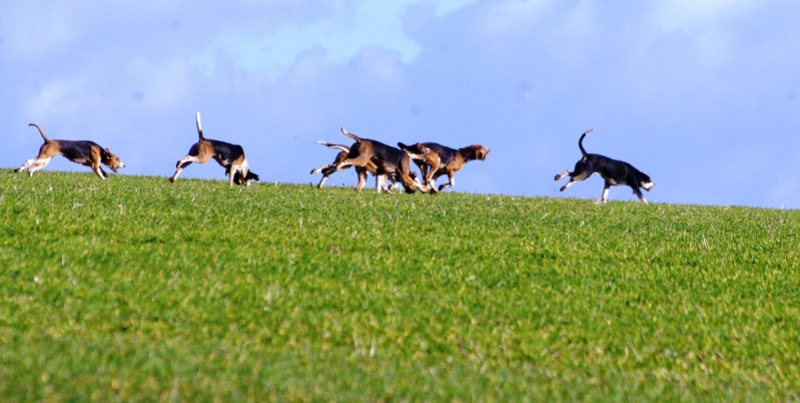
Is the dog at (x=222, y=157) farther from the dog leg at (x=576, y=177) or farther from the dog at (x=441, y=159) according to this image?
the dog leg at (x=576, y=177)

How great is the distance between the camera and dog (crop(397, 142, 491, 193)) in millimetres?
25062

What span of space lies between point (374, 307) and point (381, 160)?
13312 mm

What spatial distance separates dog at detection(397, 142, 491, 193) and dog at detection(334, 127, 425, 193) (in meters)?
0.67

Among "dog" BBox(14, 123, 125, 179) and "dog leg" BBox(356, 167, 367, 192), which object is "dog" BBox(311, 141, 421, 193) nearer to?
"dog leg" BBox(356, 167, 367, 192)

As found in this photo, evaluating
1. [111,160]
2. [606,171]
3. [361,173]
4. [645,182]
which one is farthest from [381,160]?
[111,160]

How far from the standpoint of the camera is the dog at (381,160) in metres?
22.5

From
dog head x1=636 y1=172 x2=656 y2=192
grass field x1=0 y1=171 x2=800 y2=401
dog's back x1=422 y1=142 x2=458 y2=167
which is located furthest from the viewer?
dog head x1=636 y1=172 x2=656 y2=192

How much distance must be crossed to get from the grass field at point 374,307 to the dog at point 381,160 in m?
6.62

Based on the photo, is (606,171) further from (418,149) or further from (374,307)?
(374,307)

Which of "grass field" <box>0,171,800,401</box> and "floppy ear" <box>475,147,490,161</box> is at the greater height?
"floppy ear" <box>475,147,490,161</box>

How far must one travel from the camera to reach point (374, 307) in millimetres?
9500

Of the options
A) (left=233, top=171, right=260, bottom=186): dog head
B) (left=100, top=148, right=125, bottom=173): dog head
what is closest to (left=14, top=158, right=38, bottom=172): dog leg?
(left=100, top=148, right=125, bottom=173): dog head

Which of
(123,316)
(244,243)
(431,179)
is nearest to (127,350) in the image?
(123,316)

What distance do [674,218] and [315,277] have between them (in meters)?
10.8
